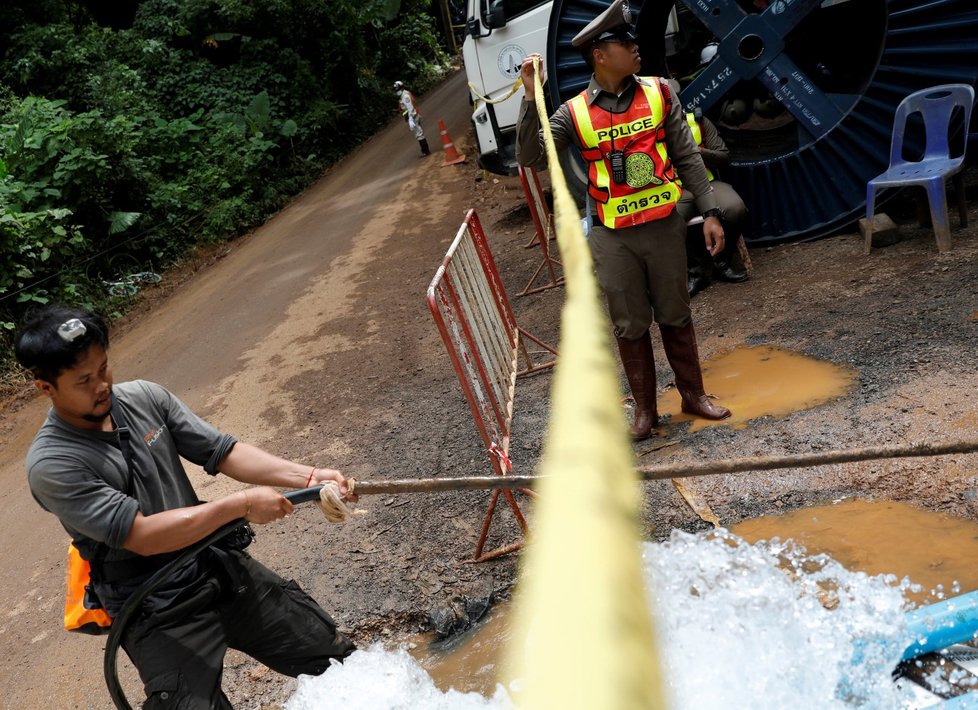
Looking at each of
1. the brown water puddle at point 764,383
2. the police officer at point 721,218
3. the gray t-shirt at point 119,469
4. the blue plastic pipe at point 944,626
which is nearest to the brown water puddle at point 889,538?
the blue plastic pipe at point 944,626

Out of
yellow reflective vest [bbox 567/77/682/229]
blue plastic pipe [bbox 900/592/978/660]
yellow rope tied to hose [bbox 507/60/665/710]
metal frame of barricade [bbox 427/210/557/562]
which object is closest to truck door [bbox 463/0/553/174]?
metal frame of barricade [bbox 427/210/557/562]

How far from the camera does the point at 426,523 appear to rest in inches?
167

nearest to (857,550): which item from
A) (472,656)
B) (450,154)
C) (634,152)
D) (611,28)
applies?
(472,656)

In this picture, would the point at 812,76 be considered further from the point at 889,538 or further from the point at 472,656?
A: the point at 472,656

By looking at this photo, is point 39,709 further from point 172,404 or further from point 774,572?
point 774,572

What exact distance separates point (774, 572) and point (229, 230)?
1358 centimetres

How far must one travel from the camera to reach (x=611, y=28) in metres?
3.92

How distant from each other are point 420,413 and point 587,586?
13.0 feet

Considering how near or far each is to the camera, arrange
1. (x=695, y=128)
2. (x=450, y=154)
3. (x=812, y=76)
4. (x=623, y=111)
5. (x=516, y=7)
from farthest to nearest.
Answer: (x=450, y=154) < (x=516, y=7) < (x=812, y=76) < (x=695, y=128) < (x=623, y=111)

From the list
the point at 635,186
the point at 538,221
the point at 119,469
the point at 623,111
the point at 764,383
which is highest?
the point at 623,111

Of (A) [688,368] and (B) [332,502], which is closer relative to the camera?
(B) [332,502]

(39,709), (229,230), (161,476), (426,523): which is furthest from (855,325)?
(229,230)

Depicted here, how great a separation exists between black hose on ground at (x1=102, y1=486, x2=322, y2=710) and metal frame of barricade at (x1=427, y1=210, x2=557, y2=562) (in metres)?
1.10

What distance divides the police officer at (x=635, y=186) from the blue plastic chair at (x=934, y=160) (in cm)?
233
